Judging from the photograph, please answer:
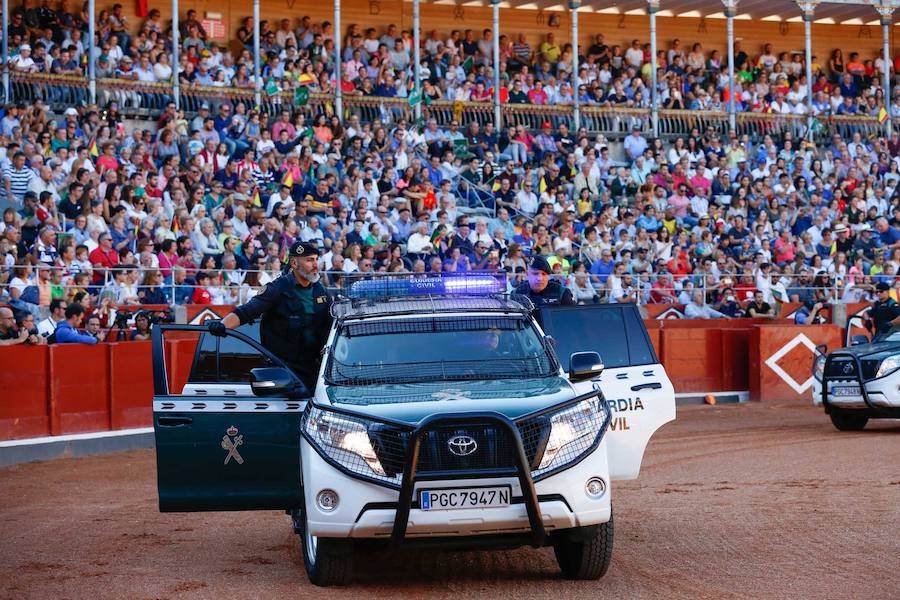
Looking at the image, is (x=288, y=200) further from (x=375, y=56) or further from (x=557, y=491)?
(x=557, y=491)

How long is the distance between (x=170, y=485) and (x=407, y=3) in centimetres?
2957

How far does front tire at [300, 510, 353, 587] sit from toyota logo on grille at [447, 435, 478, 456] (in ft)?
2.98

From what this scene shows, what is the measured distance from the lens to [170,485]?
30.3ft

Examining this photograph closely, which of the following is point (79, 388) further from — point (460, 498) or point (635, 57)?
point (635, 57)

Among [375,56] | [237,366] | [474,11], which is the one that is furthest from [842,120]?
[237,366]

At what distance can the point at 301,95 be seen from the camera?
2923 centimetres

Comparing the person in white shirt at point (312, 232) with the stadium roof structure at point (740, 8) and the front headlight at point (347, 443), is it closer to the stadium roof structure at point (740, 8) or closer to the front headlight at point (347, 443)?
the front headlight at point (347, 443)

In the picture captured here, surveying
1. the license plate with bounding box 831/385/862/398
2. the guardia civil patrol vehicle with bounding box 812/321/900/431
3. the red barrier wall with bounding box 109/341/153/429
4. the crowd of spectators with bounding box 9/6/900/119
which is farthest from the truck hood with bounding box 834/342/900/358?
the crowd of spectators with bounding box 9/6/900/119

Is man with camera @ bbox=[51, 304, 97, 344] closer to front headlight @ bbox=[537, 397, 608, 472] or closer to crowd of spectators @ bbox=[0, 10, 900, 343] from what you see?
crowd of spectators @ bbox=[0, 10, 900, 343]

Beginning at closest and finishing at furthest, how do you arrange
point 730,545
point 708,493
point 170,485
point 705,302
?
point 170,485, point 730,545, point 708,493, point 705,302

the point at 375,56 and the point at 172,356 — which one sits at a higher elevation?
the point at 375,56

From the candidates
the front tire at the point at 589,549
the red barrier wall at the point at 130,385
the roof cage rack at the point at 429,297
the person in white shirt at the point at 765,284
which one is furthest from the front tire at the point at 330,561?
the person in white shirt at the point at 765,284

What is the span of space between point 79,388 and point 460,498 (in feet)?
34.0

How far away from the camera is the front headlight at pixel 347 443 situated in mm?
8328
